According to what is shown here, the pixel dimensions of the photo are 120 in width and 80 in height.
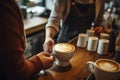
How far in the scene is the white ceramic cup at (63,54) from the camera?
1.14 meters

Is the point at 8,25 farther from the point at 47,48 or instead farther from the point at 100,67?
the point at 47,48

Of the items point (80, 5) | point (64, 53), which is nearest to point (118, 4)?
point (80, 5)

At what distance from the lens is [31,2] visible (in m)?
2.90

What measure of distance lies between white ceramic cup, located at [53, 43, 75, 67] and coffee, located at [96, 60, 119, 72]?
190mm

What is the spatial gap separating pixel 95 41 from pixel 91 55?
0.11 meters

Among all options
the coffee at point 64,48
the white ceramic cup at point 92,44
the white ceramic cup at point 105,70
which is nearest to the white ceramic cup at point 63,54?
the coffee at point 64,48

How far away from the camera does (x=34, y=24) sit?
244 cm

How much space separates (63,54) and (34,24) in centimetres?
138

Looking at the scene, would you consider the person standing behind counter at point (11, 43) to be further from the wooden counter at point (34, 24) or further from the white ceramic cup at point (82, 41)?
the wooden counter at point (34, 24)

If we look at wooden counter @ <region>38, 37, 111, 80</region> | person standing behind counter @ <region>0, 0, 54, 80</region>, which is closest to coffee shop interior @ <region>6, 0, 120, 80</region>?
wooden counter @ <region>38, 37, 111, 80</region>

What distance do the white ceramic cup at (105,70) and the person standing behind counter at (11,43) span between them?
0.39 metres

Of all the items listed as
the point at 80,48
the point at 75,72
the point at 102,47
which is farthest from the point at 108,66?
the point at 80,48

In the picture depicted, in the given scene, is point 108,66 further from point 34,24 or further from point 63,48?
point 34,24

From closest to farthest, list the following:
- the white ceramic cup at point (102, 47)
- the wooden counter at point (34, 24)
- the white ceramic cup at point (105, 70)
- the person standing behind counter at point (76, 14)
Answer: the white ceramic cup at point (105, 70) → the white ceramic cup at point (102, 47) → the person standing behind counter at point (76, 14) → the wooden counter at point (34, 24)
